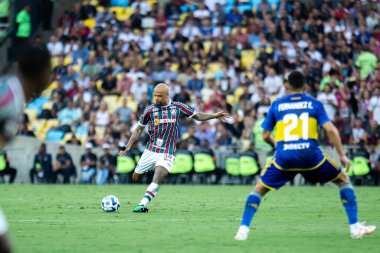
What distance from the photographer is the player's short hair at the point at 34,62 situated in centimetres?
703

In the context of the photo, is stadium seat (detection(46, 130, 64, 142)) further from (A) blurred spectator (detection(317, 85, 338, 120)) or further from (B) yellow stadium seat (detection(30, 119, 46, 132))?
(A) blurred spectator (detection(317, 85, 338, 120))

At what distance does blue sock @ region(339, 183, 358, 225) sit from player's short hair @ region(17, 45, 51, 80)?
222 inches

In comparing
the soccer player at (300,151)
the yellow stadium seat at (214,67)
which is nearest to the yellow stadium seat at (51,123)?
the yellow stadium seat at (214,67)

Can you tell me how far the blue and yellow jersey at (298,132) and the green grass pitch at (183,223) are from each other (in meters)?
1.01

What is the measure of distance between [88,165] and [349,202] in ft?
59.6

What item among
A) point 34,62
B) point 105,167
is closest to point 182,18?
point 105,167

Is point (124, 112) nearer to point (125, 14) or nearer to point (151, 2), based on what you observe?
point (125, 14)

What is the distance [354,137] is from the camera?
1115 inches

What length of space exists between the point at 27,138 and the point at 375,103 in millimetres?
11327

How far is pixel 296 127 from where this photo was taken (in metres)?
11.5

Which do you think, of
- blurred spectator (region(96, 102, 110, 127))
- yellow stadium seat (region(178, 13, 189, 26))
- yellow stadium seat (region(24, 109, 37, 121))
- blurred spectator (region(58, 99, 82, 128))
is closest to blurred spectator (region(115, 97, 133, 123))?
blurred spectator (region(96, 102, 110, 127))

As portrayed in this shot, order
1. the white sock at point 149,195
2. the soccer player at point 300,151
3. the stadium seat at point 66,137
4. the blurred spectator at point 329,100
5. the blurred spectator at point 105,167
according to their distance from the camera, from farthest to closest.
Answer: the stadium seat at point 66,137 → the blurred spectator at point 105,167 → the blurred spectator at point 329,100 → the white sock at point 149,195 → the soccer player at point 300,151

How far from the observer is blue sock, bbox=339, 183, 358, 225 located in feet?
38.0

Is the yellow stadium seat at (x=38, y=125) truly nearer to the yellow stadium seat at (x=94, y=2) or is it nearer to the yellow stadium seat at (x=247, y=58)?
the yellow stadium seat at (x=94, y=2)
